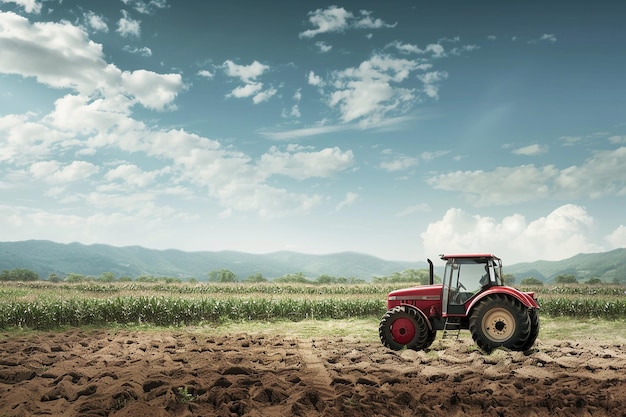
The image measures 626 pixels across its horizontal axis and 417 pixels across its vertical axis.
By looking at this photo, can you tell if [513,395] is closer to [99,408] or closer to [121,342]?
[99,408]

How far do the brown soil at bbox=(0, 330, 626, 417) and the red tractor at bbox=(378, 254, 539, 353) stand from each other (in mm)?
477

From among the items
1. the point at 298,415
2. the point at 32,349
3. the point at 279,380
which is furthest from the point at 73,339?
the point at 298,415

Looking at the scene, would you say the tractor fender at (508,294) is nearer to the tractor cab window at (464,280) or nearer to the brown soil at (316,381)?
the tractor cab window at (464,280)

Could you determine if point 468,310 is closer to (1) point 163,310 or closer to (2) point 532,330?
(2) point 532,330

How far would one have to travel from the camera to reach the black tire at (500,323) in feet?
36.3

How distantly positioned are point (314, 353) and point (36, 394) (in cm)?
581

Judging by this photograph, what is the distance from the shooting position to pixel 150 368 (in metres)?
10.0

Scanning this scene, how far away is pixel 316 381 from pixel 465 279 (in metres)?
4.87

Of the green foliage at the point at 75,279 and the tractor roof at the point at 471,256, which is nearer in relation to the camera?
the tractor roof at the point at 471,256

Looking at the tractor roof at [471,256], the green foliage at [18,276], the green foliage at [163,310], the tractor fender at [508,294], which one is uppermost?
the tractor roof at [471,256]

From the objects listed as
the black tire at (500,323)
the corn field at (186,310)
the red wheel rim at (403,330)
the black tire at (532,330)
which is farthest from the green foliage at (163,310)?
the black tire at (532,330)

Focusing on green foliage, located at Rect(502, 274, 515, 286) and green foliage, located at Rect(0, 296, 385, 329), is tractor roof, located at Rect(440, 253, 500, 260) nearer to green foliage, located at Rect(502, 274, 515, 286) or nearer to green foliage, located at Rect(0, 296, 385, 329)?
green foliage, located at Rect(502, 274, 515, 286)

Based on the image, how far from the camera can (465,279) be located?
11852mm

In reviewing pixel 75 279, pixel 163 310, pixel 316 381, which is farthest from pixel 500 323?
pixel 75 279
